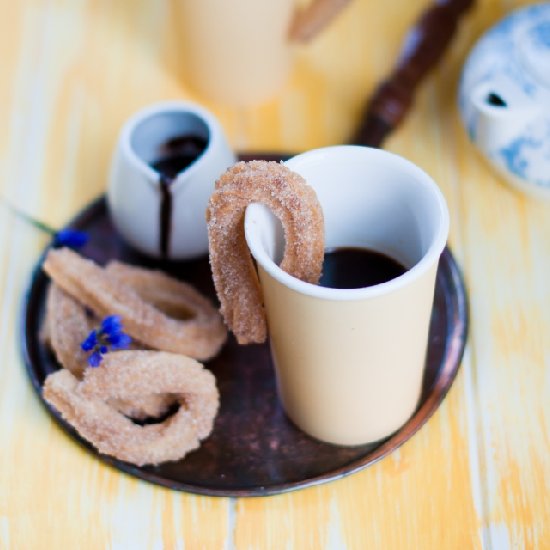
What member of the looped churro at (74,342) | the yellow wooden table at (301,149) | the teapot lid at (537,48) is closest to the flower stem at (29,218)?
the yellow wooden table at (301,149)

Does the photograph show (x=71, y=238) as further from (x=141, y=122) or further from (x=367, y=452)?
(x=367, y=452)

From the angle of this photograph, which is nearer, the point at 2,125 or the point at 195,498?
the point at 195,498

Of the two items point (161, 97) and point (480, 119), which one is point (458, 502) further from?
point (161, 97)

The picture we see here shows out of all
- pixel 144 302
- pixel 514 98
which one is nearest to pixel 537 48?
pixel 514 98

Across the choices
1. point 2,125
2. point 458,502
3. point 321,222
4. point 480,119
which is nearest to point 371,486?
point 458,502

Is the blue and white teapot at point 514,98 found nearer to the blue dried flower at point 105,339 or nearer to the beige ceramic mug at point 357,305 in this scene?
the beige ceramic mug at point 357,305
